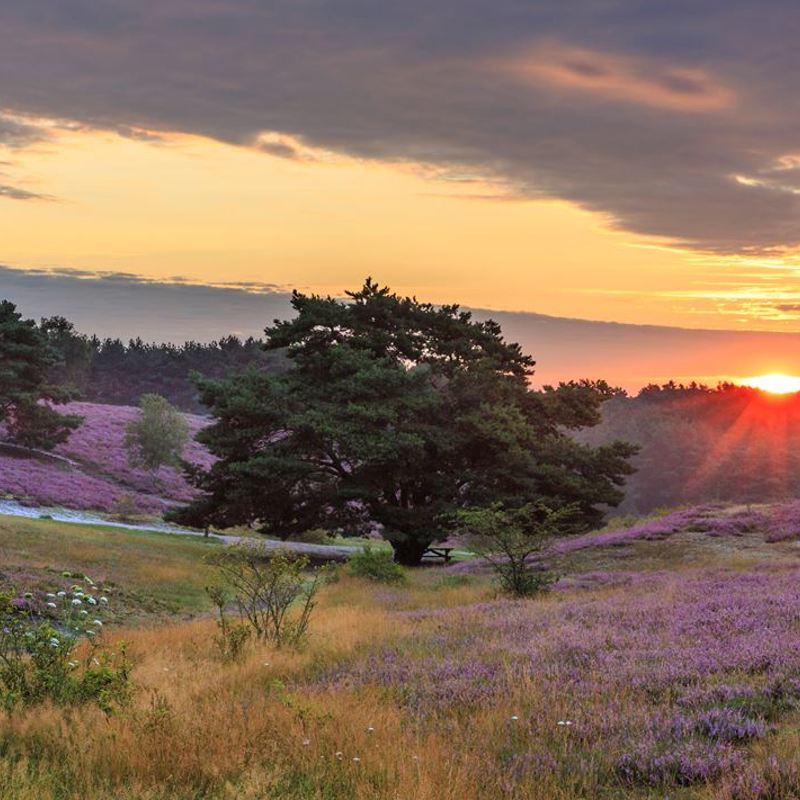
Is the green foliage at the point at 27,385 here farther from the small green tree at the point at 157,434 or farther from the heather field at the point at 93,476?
the small green tree at the point at 157,434

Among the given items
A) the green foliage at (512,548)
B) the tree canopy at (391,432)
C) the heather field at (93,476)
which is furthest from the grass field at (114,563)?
the heather field at (93,476)

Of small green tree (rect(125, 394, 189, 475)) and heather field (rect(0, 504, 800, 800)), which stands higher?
heather field (rect(0, 504, 800, 800))

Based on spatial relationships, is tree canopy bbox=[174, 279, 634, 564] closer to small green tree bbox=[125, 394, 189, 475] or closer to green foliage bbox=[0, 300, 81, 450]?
small green tree bbox=[125, 394, 189, 475]

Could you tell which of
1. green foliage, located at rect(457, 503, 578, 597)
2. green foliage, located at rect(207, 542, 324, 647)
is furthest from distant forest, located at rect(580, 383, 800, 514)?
green foliage, located at rect(207, 542, 324, 647)

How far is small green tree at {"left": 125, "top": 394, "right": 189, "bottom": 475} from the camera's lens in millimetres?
56562

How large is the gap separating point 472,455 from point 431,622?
2193 centimetres

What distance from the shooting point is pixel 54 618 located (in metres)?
15.3

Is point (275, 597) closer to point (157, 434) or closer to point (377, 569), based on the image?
point (377, 569)

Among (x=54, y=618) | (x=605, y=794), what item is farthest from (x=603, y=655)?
(x=54, y=618)

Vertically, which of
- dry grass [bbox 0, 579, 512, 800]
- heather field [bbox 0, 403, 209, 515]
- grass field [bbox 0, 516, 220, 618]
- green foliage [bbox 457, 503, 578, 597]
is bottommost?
heather field [bbox 0, 403, 209, 515]

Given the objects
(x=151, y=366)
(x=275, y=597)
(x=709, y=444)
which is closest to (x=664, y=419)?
(x=709, y=444)

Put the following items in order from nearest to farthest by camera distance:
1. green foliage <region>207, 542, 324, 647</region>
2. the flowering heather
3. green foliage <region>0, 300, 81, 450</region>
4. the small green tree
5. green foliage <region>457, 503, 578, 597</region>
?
the flowering heather → green foliage <region>207, 542, 324, 647</region> → green foliage <region>457, 503, 578, 597</region> → green foliage <region>0, 300, 81, 450</region> → the small green tree

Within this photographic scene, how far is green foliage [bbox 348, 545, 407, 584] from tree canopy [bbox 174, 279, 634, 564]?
5708 mm

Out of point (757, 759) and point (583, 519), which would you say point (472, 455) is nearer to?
point (583, 519)
